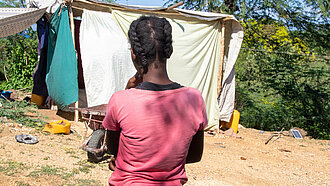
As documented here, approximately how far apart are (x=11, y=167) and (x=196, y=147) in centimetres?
302

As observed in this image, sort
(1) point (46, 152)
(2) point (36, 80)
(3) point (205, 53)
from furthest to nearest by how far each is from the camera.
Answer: (2) point (36, 80)
(3) point (205, 53)
(1) point (46, 152)

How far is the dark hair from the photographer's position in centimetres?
129

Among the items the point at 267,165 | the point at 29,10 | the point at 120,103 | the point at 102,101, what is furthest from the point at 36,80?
the point at 120,103

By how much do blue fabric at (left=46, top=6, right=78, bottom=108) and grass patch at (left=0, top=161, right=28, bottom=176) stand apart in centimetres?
281

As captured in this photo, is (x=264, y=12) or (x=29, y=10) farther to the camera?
(x=264, y=12)

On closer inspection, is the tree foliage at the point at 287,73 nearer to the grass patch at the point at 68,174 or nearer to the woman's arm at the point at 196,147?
the grass patch at the point at 68,174

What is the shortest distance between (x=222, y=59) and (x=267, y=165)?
9.03 feet

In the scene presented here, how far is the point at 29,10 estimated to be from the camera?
6441 millimetres

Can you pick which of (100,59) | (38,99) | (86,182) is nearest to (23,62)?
(38,99)

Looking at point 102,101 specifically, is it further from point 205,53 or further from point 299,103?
point 299,103

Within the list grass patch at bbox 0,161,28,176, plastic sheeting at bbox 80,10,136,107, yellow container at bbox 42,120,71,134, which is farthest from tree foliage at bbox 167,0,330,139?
grass patch at bbox 0,161,28,176

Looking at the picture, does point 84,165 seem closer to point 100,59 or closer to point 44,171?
point 44,171

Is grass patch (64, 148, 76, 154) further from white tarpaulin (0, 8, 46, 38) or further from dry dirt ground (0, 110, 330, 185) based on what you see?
white tarpaulin (0, 8, 46, 38)

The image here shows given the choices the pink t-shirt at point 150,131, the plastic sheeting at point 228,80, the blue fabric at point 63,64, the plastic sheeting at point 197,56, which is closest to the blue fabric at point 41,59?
the blue fabric at point 63,64
